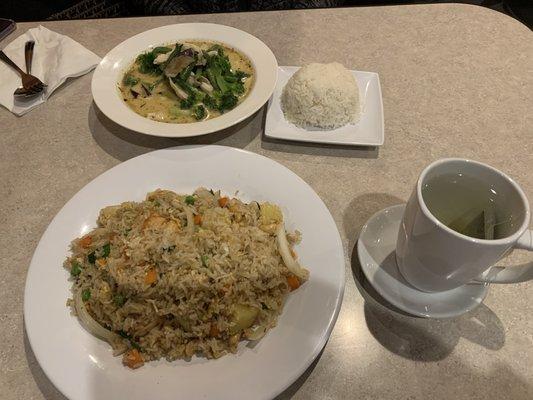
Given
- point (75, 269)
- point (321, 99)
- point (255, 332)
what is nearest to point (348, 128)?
point (321, 99)

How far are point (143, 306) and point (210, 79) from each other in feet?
3.76

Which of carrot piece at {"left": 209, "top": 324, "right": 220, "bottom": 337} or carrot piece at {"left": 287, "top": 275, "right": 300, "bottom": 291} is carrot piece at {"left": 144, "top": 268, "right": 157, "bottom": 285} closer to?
carrot piece at {"left": 209, "top": 324, "right": 220, "bottom": 337}

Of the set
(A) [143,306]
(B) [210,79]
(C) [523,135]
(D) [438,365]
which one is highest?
(B) [210,79]

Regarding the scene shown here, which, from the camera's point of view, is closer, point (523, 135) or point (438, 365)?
point (438, 365)

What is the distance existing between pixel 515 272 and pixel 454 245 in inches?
9.1

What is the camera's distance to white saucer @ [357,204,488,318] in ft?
3.91

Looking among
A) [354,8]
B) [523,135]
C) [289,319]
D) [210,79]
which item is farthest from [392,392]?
[354,8]

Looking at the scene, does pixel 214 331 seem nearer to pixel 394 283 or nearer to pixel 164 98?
pixel 394 283

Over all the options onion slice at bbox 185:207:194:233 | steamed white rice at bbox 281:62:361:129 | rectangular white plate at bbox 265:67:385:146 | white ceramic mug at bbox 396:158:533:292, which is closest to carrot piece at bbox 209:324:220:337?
onion slice at bbox 185:207:194:233

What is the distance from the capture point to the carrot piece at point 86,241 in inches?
52.2

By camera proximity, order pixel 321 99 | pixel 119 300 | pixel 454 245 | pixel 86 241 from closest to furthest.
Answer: pixel 454 245 < pixel 119 300 < pixel 86 241 < pixel 321 99

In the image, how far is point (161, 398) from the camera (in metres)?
1.03

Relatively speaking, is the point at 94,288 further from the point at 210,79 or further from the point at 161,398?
the point at 210,79

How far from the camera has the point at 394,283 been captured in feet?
4.13
